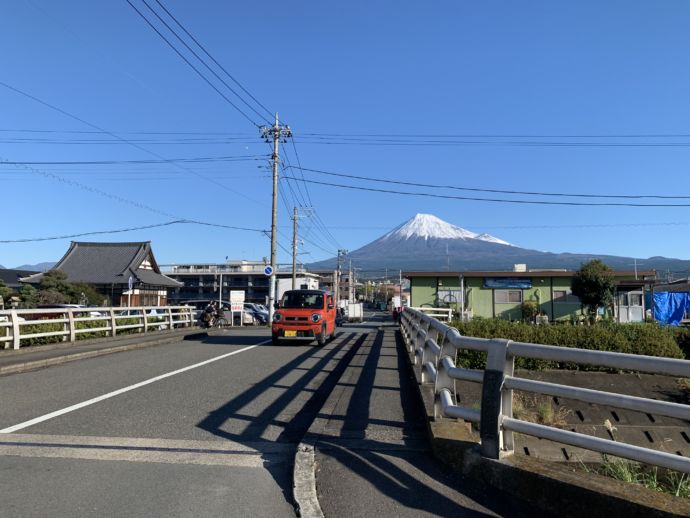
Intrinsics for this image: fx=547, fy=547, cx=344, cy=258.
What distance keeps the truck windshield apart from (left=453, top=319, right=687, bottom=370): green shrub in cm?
602

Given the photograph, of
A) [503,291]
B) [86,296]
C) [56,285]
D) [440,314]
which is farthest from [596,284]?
[56,285]

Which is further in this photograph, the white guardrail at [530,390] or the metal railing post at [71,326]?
the metal railing post at [71,326]

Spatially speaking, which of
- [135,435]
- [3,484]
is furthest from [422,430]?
[3,484]

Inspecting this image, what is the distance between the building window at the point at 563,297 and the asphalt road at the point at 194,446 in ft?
114

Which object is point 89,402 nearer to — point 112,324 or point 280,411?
point 280,411

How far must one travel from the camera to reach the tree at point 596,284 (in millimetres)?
33875

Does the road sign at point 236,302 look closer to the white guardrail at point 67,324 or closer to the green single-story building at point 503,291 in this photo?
the white guardrail at point 67,324

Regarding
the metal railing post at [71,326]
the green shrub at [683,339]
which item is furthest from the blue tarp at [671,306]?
the metal railing post at [71,326]

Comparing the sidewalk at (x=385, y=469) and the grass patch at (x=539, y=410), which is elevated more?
the sidewalk at (x=385, y=469)

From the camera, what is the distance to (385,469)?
4.72 m


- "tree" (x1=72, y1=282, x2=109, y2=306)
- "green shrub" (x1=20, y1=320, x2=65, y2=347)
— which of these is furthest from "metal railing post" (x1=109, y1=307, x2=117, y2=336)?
"tree" (x1=72, y1=282, x2=109, y2=306)

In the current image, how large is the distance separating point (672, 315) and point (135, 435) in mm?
35865

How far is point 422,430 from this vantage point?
6.02 m

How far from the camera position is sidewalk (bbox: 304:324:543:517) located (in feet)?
12.9
